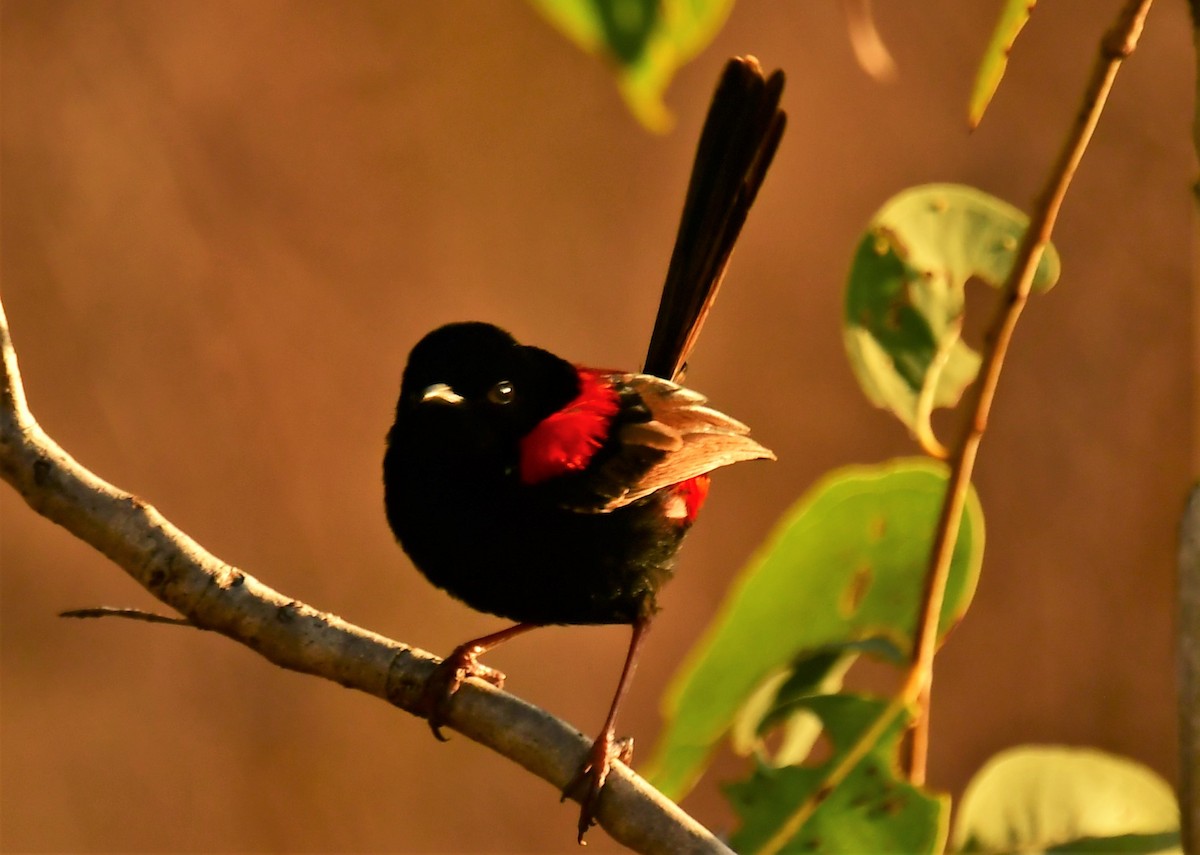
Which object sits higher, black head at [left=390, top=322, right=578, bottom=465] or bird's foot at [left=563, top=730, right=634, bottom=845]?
black head at [left=390, top=322, right=578, bottom=465]

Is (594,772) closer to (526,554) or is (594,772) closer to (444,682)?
(444,682)

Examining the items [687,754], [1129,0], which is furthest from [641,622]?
[1129,0]

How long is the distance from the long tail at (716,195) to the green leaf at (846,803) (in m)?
1.04

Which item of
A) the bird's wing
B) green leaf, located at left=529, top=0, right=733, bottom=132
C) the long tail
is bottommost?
the bird's wing

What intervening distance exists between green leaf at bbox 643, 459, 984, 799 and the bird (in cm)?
14

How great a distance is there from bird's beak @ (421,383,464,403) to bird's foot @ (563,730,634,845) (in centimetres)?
53

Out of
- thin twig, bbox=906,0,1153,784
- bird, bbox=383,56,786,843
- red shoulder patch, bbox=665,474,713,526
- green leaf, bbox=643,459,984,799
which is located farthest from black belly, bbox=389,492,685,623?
thin twig, bbox=906,0,1153,784

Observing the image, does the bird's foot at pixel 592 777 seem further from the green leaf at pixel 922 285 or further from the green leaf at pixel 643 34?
the green leaf at pixel 643 34

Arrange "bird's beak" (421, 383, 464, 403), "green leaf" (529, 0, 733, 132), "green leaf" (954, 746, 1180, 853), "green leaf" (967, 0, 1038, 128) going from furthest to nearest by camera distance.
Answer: "bird's beak" (421, 383, 464, 403), "green leaf" (954, 746, 1180, 853), "green leaf" (967, 0, 1038, 128), "green leaf" (529, 0, 733, 132)

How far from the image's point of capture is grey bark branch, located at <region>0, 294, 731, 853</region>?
1440mm

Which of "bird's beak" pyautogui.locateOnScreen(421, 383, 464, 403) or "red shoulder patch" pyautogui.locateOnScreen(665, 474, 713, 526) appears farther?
"red shoulder patch" pyautogui.locateOnScreen(665, 474, 713, 526)

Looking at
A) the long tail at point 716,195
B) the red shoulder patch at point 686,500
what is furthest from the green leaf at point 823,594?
the long tail at point 716,195

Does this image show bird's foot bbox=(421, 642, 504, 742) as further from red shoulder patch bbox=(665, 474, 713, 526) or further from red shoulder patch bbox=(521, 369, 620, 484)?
red shoulder patch bbox=(665, 474, 713, 526)

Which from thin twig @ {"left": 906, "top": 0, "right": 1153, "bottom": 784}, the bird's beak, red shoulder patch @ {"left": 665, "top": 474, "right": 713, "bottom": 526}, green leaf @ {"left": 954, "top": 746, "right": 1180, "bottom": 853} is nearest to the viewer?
thin twig @ {"left": 906, "top": 0, "right": 1153, "bottom": 784}
